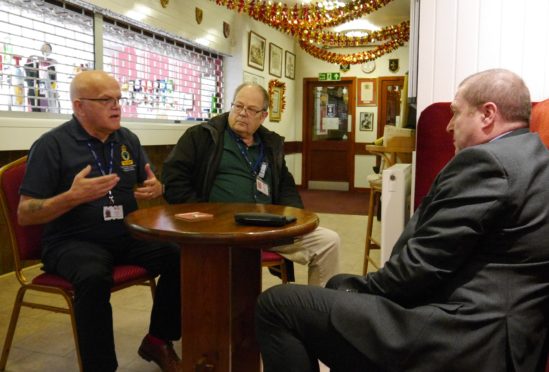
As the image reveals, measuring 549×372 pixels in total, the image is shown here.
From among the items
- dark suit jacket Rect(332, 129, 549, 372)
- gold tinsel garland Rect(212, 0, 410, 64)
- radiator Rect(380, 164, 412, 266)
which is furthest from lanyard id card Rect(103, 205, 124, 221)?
gold tinsel garland Rect(212, 0, 410, 64)

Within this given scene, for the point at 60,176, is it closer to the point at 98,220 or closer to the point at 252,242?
the point at 98,220

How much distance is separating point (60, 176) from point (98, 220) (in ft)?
0.76

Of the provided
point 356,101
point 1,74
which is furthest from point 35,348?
point 356,101

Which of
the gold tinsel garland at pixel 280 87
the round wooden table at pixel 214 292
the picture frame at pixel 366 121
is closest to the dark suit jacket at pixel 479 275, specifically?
the round wooden table at pixel 214 292

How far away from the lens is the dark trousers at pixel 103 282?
5.70ft

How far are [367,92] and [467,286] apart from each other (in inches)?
309

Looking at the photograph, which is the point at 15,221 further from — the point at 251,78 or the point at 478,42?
the point at 251,78

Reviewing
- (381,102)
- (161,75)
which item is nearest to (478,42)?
(161,75)

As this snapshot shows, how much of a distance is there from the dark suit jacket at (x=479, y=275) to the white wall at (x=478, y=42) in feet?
4.21

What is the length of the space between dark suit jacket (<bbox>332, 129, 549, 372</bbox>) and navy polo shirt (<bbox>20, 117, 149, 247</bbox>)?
1.23 metres

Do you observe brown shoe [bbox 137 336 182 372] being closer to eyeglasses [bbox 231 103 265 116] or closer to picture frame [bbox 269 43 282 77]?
eyeglasses [bbox 231 103 265 116]

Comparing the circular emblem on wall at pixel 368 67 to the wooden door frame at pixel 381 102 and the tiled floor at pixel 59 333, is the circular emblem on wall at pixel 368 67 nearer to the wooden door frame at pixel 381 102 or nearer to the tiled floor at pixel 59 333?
the wooden door frame at pixel 381 102

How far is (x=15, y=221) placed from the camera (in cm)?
193

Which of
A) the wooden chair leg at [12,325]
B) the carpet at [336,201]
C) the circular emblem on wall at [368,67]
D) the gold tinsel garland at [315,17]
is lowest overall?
the carpet at [336,201]
